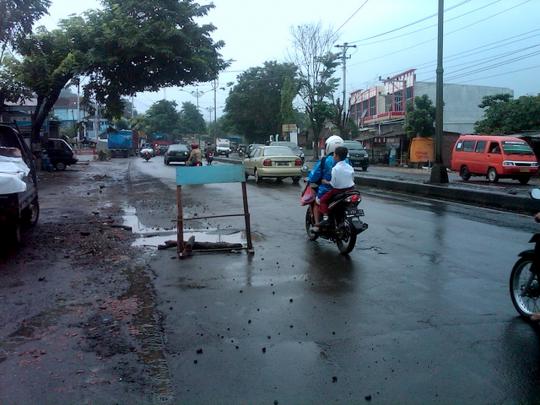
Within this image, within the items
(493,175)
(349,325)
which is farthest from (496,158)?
(349,325)

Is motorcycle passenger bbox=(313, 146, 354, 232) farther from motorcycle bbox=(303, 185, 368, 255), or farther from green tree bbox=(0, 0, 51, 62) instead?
green tree bbox=(0, 0, 51, 62)

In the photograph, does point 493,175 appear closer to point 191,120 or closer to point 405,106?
point 405,106

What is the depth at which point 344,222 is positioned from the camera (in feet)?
27.1

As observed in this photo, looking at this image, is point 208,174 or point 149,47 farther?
point 149,47

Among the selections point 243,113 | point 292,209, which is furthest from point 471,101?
point 292,209

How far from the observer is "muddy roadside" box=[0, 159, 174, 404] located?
382 centimetres

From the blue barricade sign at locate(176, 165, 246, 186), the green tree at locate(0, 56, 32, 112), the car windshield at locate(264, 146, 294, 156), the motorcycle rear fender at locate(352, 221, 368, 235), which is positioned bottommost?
the motorcycle rear fender at locate(352, 221, 368, 235)

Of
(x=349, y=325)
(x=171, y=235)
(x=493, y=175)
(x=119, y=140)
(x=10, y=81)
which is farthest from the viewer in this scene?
(x=119, y=140)

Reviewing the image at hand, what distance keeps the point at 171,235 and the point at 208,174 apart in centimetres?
236

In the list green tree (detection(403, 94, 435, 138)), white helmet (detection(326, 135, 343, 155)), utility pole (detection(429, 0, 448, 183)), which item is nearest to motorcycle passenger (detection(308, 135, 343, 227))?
white helmet (detection(326, 135, 343, 155))

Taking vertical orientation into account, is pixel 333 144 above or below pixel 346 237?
above

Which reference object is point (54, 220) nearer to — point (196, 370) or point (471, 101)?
point (196, 370)

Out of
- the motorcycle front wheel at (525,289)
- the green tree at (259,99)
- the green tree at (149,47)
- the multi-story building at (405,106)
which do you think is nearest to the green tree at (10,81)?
the green tree at (149,47)

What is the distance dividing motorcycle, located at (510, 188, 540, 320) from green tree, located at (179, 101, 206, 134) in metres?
99.2
